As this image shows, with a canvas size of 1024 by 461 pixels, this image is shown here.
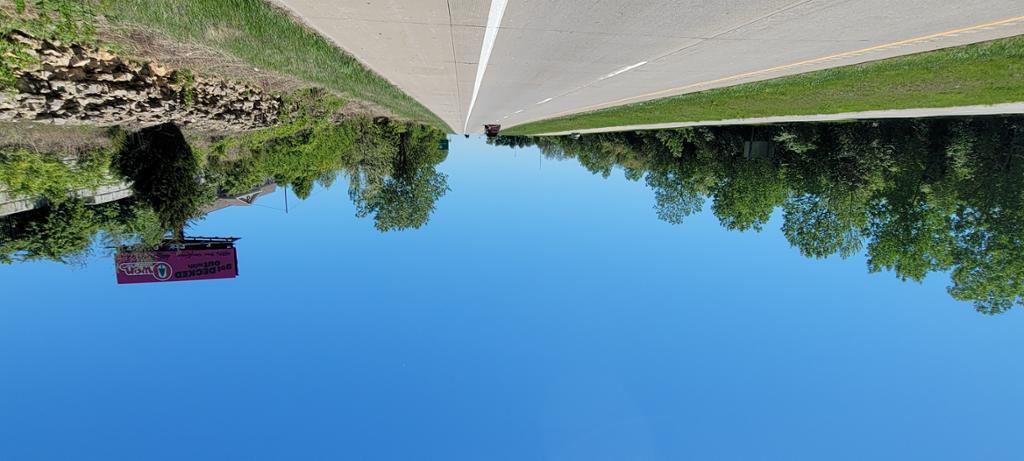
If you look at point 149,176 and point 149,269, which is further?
point 149,269

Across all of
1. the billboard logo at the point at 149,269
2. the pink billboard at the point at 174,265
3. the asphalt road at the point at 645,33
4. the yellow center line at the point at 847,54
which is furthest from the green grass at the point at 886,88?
the billboard logo at the point at 149,269

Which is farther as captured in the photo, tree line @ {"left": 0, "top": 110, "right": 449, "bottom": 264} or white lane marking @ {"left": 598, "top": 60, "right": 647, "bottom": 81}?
white lane marking @ {"left": 598, "top": 60, "right": 647, "bottom": 81}

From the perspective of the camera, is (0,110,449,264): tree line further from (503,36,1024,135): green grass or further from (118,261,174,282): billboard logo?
(503,36,1024,135): green grass

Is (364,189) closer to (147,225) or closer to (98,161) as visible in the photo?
(147,225)

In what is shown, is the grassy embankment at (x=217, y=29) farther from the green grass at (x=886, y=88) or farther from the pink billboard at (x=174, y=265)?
the green grass at (x=886, y=88)

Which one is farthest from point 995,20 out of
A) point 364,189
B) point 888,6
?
point 364,189

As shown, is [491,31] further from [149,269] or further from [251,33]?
[149,269]

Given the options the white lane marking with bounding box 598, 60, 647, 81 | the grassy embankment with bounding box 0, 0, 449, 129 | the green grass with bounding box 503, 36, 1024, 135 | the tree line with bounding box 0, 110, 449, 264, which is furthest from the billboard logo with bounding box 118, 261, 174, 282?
the green grass with bounding box 503, 36, 1024, 135

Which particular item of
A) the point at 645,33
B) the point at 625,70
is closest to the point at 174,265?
the point at 625,70
